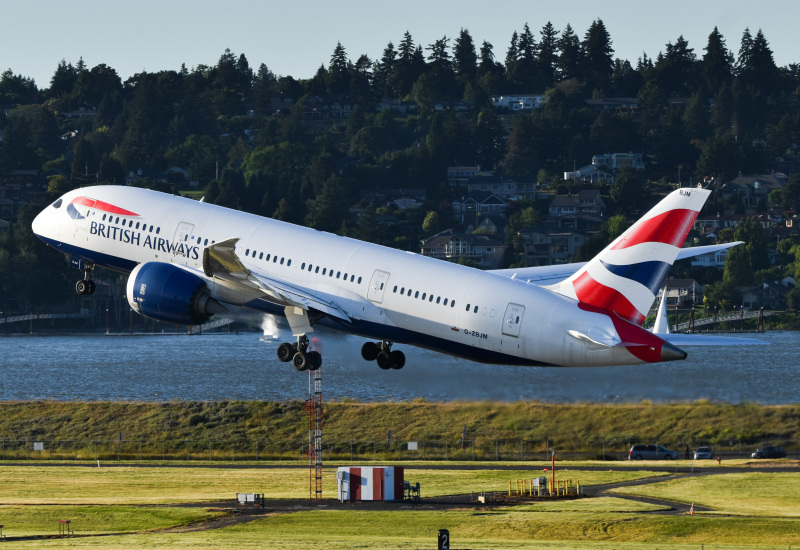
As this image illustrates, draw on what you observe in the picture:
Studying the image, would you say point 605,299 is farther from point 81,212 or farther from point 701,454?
point 701,454

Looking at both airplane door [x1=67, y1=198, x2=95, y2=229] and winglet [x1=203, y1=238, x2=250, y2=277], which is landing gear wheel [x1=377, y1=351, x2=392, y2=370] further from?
airplane door [x1=67, y1=198, x2=95, y2=229]

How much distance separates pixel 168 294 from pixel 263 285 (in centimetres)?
518

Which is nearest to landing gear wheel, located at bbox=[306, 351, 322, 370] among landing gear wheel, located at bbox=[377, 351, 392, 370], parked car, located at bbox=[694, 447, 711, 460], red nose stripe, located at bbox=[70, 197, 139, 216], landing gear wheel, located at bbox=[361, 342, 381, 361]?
landing gear wheel, located at bbox=[361, 342, 381, 361]

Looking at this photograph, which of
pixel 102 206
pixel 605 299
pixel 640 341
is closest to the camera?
pixel 640 341

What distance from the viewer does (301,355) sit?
6975 cm

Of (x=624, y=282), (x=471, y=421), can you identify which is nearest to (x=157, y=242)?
(x=624, y=282)

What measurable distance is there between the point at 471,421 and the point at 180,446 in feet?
79.2

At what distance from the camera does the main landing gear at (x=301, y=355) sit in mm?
69625

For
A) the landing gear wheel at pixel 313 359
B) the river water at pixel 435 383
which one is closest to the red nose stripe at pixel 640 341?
the river water at pixel 435 383

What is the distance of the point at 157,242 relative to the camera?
7412cm

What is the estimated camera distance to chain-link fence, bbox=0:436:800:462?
117 meters

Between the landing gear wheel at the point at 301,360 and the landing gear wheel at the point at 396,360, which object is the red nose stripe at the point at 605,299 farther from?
the landing gear wheel at the point at 301,360

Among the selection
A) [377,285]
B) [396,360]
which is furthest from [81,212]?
[377,285]

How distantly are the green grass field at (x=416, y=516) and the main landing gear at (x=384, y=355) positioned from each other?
8568mm
